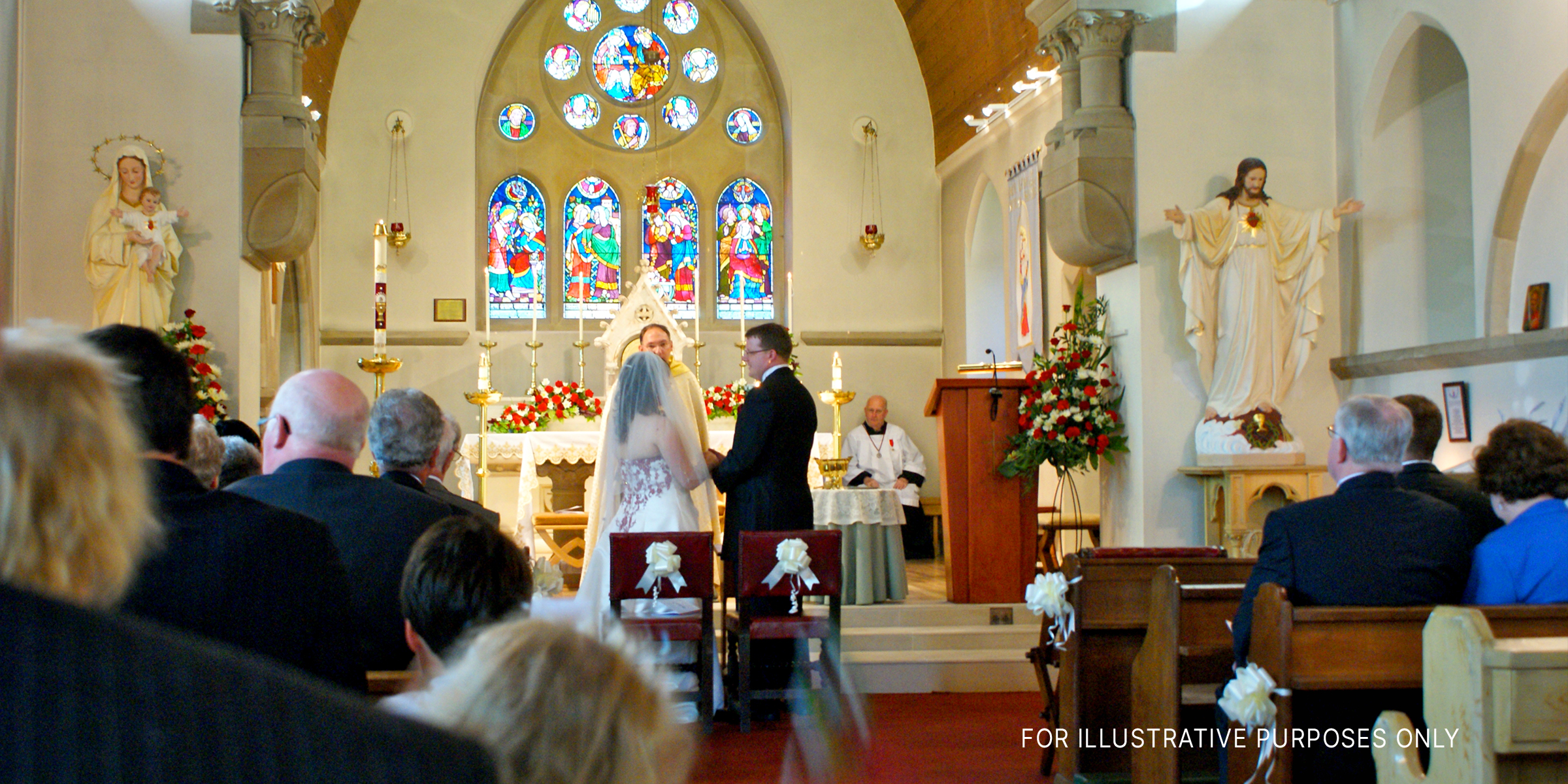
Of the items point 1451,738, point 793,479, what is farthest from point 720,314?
point 1451,738

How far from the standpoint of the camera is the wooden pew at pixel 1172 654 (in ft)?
13.0

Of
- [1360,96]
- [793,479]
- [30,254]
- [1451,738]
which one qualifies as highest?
[1360,96]

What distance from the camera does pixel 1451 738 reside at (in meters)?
2.51

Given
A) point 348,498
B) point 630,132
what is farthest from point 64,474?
point 630,132

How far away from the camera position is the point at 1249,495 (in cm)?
766

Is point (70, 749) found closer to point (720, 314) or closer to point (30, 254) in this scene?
point (30, 254)

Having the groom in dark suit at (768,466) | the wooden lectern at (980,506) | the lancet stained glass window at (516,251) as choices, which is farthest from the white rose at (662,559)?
the lancet stained glass window at (516,251)

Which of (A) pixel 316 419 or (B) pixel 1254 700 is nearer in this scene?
(A) pixel 316 419

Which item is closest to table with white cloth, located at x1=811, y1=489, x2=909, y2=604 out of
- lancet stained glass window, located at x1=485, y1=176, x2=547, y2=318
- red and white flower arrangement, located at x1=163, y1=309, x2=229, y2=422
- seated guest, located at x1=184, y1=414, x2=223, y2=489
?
red and white flower arrangement, located at x1=163, y1=309, x2=229, y2=422

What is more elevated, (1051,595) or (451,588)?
(451,588)

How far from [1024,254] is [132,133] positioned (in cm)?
677

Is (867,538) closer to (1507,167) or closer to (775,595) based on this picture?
(775,595)

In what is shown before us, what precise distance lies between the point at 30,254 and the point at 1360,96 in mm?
8210

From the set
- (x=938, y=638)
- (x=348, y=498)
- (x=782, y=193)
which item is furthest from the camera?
(x=782, y=193)
